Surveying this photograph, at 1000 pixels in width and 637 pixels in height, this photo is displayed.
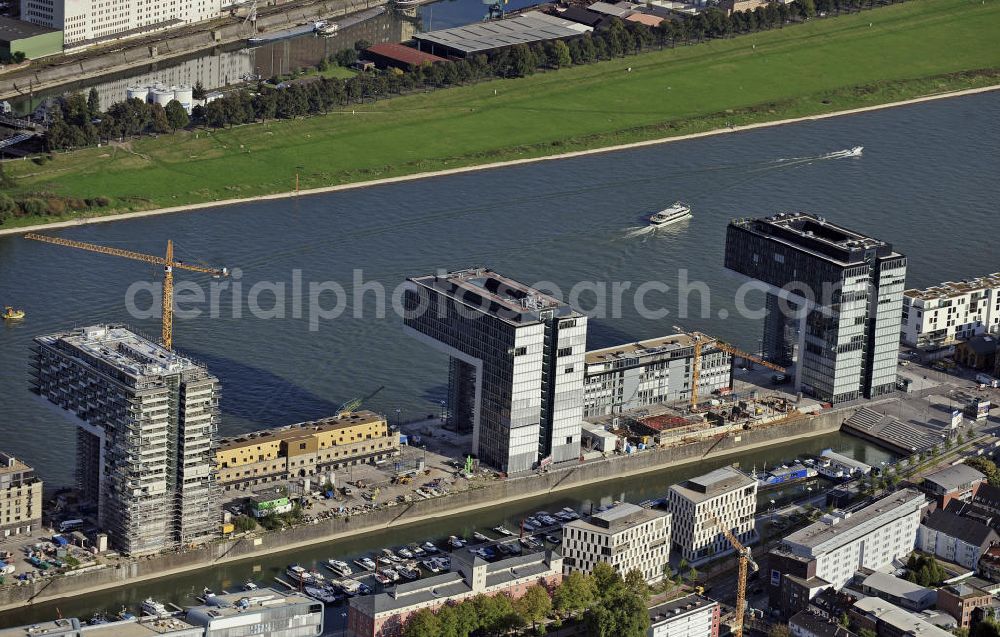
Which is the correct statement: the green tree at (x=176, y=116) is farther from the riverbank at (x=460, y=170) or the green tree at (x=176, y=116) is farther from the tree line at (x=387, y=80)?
the riverbank at (x=460, y=170)

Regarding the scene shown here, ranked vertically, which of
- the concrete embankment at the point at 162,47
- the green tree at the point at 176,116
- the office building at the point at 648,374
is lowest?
the office building at the point at 648,374

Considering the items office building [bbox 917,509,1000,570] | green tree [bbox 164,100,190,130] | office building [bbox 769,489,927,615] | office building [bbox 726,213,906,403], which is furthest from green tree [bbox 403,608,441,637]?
green tree [bbox 164,100,190,130]

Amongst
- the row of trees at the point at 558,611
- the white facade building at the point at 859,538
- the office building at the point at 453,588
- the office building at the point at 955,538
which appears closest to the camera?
the row of trees at the point at 558,611

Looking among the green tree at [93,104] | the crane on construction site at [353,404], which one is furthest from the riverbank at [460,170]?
the crane on construction site at [353,404]

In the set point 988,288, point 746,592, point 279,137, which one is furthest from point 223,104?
point 746,592

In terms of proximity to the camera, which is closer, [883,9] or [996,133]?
[996,133]

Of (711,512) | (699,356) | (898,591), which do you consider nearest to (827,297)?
(699,356)

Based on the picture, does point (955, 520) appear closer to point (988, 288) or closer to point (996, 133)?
point (988, 288)

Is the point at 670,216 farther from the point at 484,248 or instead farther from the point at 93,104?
the point at 93,104
